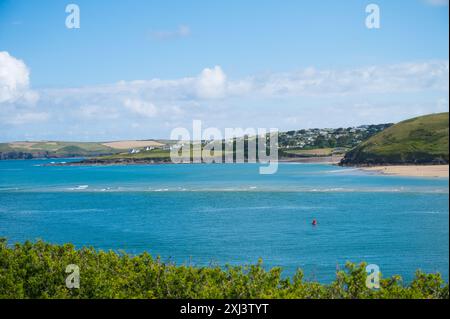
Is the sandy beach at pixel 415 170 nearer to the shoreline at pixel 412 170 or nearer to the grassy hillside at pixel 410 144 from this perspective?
the shoreline at pixel 412 170

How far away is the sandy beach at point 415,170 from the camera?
136750 mm

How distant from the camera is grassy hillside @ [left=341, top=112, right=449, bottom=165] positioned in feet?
479

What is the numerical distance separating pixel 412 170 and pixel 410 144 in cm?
1086

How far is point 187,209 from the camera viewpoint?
9288 cm

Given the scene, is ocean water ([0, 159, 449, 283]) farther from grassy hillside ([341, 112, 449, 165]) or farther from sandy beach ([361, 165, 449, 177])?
grassy hillside ([341, 112, 449, 165])

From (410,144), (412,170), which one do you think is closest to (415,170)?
(412,170)

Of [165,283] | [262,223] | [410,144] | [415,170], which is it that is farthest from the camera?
[410,144]

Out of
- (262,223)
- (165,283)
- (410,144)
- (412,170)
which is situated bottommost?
(262,223)

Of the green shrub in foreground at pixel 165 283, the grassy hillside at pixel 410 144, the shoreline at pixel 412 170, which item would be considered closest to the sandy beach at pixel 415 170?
the shoreline at pixel 412 170

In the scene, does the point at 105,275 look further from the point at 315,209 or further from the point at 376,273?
the point at 315,209

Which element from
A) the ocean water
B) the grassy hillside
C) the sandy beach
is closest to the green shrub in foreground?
the ocean water

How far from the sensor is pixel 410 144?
6166 inches

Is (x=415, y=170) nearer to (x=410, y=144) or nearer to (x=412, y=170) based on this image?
(x=412, y=170)

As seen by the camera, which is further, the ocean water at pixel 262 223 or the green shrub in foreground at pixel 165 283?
the ocean water at pixel 262 223
